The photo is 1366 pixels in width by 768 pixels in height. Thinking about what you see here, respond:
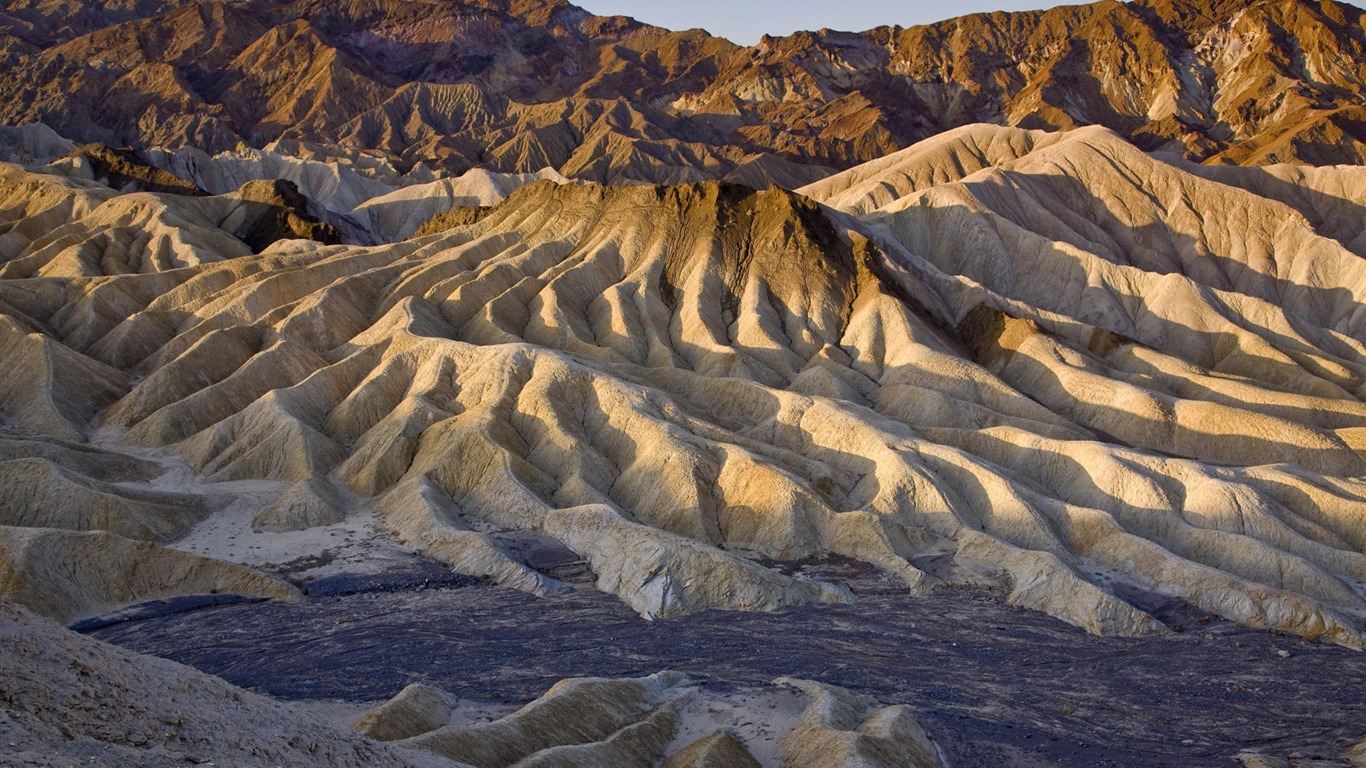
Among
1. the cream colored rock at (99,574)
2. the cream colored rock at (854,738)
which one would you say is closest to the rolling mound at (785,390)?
the cream colored rock at (99,574)

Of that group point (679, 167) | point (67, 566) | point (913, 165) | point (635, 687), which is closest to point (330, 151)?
point (679, 167)

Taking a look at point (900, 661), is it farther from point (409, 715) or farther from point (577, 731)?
point (409, 715)

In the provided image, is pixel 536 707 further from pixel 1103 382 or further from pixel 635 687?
pixel 1103 382

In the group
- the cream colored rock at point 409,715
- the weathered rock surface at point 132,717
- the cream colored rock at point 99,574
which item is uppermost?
the weathered rock surface at point 132,717

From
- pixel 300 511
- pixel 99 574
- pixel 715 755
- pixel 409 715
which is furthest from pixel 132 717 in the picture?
pixel 300 511

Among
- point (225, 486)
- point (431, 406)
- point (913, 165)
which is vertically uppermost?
point (913, 165)

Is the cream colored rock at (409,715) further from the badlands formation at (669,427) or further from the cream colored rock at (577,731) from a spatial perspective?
the cream colored rock at (577,731)
